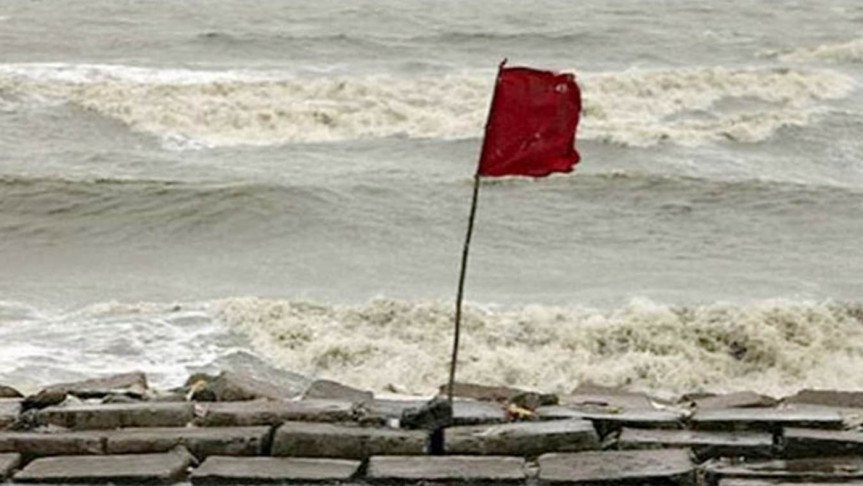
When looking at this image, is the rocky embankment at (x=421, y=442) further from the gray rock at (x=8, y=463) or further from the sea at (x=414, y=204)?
the sea at (x=414, y=204)

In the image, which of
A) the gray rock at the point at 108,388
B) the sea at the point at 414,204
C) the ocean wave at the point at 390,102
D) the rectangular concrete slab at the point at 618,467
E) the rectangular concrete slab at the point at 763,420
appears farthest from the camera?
the ocean wave at the point at 390,102

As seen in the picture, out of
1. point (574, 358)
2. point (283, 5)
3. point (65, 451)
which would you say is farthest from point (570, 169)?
point (283, 5)

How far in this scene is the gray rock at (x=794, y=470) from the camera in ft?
15.8

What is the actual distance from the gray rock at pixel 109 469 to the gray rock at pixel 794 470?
1.73 m

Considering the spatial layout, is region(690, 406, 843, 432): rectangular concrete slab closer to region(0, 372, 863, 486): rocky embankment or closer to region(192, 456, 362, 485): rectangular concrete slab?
region(0, 372, 863, 486): rocky embankment

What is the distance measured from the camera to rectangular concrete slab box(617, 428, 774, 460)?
16.5 feet

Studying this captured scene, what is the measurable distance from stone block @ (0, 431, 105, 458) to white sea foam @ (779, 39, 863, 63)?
23.7 m

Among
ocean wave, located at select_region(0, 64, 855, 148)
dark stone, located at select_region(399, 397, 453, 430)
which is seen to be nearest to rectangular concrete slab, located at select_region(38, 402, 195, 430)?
dark stone, located at select_region(399, 397, 453, 430)

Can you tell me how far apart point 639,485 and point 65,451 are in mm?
1918

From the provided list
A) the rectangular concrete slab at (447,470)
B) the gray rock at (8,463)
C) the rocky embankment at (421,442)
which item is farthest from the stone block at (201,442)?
the rectangular concrete slab at (447,470)

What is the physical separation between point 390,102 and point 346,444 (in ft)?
58.1

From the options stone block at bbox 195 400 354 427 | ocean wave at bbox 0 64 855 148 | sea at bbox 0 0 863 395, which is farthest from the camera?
ocean wave at bbox 0 64 855 148

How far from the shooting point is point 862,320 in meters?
11.0

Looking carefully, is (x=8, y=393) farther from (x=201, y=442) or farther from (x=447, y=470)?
(x=447, y=470)
